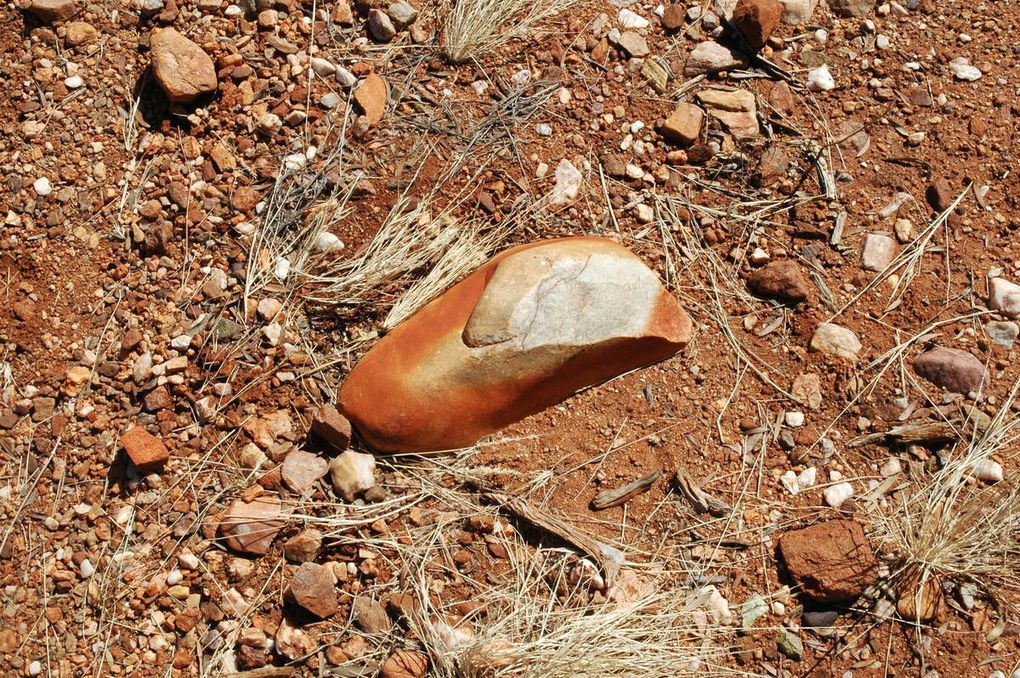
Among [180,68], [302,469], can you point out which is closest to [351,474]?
[302,469]

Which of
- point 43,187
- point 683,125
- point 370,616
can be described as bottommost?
point 370,616

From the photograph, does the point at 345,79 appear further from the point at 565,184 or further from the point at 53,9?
the point at 53,9

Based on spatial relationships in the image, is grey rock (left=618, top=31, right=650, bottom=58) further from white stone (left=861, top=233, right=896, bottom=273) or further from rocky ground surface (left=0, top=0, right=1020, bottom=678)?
white stone (left=861, top=233, right=896, bottom=273)

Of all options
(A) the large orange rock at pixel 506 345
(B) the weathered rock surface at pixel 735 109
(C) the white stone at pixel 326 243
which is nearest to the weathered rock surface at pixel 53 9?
(C) the white stone at pixel 326 243

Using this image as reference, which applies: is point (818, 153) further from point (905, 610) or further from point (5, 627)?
point (5, 627)

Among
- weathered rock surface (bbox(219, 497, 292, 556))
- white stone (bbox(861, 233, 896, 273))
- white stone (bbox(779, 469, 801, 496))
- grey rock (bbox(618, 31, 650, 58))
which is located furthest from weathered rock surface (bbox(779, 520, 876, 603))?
grey rock (bbox(618, 31, 650, 58))

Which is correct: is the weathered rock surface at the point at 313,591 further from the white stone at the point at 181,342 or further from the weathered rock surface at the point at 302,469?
the white stone at the point at 181,342

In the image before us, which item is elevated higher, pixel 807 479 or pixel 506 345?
pixel 506 345
